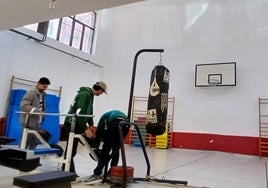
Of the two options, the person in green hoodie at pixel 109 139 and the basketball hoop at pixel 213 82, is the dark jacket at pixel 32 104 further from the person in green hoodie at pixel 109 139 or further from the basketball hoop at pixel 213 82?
the basketball hoop at pixel 213 82

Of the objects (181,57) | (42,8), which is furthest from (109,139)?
(181,57)

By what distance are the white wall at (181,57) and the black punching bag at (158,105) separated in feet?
17.1

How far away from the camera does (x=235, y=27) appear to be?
8.23 metres

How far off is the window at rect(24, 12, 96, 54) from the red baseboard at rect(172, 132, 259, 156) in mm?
4899

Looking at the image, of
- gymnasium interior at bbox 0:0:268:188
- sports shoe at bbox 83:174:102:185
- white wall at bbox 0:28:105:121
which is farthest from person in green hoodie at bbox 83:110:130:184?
white wall at bbox 0:28:105:121

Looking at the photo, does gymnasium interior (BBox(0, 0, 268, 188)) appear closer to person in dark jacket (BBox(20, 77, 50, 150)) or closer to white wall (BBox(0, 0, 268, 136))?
white wall (BBox(0, 0, 268, 136))

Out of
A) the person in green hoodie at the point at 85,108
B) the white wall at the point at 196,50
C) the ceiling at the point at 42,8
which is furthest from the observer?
the white wall at the point at 196,50

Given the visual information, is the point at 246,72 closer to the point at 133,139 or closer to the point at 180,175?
the point at 133,139

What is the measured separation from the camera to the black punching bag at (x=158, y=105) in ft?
9.96

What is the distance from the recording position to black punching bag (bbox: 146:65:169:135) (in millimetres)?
3037

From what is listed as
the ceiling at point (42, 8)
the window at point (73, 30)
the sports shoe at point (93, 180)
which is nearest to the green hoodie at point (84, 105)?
the sports shoe at point (93, 180)

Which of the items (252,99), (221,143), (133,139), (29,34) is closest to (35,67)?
(29,34)

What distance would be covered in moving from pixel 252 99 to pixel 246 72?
2.84 ft

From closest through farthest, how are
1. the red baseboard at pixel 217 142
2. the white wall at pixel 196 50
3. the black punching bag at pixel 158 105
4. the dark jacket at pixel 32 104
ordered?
the black punching bag at pixel 158 105, the dark jacket at pixel 32 104, the red baseboard at pixel 217 142, the white wall at pixel 196 50
